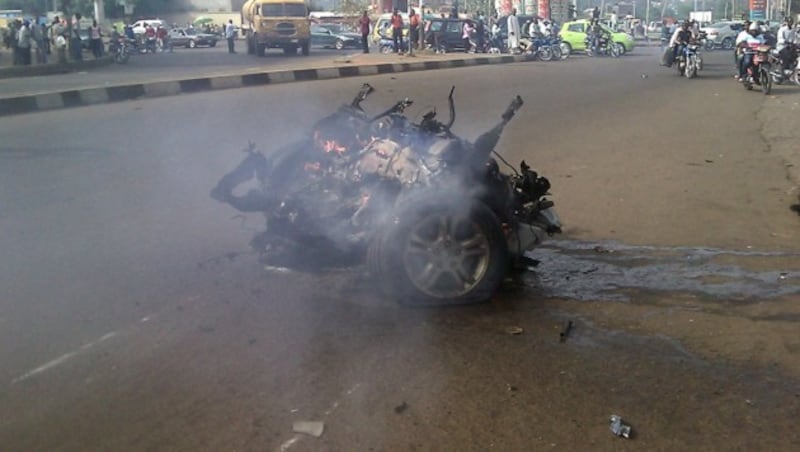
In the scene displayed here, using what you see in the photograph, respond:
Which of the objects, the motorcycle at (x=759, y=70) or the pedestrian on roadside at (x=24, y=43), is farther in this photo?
the pedestrian on roadside at (x=24, y=43)

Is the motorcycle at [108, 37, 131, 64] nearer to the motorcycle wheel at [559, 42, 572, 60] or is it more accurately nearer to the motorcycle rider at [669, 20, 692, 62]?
the motorcycle wheel at [559, 42, 572, 60]

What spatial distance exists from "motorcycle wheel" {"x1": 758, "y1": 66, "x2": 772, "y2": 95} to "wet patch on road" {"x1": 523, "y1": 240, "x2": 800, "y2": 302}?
14510 mm

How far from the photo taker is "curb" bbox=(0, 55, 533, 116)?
1568cm

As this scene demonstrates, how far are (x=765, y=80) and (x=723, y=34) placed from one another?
28154 mm

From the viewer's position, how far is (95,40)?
33.0m

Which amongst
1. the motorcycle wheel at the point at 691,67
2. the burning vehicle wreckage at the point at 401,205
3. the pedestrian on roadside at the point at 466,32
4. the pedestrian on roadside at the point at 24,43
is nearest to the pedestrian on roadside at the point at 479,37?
the pedestrian on roadside at the point at 466,32

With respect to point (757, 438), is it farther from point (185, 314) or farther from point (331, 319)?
point (185, 314)

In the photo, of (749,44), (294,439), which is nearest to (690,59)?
(749,44)

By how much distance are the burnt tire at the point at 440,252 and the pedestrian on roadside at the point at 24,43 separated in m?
26.4

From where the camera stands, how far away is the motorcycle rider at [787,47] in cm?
2016

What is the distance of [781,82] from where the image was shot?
822 inches

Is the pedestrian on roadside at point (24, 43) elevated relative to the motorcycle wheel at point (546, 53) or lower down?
elevated

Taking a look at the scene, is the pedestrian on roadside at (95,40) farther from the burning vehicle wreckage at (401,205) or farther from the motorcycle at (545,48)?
the burning vehicle wreckage at (401,205)

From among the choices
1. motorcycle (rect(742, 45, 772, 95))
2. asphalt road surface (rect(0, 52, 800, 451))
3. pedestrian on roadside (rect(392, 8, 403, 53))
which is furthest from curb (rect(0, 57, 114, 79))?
motorcycle (rect(742, 45, 772, 95))
